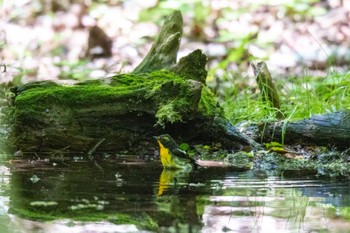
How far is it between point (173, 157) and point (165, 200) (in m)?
1.10

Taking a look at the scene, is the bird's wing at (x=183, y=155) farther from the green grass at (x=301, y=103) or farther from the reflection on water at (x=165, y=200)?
the green grass at (x=301, y=103)

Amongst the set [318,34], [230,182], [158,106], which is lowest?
[230,182]

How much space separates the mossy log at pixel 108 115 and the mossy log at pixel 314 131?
0.20 meters

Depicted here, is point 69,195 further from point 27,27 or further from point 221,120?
point 27,27

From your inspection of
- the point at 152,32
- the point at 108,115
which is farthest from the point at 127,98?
the point at 152,32

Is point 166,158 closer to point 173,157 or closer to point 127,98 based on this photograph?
point 173,157

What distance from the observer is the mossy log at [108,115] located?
172 inches

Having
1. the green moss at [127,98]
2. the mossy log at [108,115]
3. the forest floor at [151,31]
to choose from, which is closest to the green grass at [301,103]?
the mossy log at [108,115]

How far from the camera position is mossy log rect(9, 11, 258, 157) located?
172 inches

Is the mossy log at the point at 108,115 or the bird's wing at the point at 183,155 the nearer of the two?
the bird's wing at the point at 183,155

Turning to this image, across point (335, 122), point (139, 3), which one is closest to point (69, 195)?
point (335, 122)

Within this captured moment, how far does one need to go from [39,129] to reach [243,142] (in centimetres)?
155

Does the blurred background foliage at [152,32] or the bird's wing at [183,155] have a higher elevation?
the blurred background foliage at [152,32]

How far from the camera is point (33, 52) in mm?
11008
